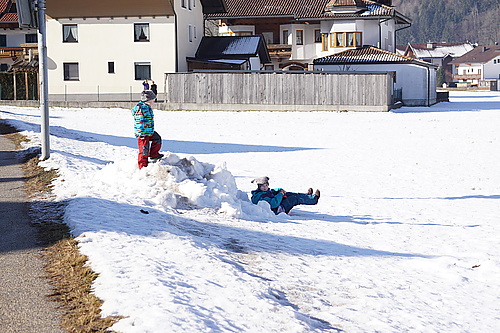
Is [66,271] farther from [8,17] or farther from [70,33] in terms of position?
[8,17]

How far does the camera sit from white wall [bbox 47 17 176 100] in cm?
4600

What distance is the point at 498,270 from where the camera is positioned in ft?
25.8

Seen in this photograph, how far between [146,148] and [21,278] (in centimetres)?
470

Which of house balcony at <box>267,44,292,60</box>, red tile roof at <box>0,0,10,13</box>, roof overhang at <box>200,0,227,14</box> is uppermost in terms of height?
red tile roof at <box>0,0,10,13</box>

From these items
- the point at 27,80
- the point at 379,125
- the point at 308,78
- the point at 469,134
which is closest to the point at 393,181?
the point at 469,134

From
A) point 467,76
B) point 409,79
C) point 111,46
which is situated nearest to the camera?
point 111,46

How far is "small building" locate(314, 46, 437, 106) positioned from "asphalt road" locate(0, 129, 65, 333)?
140 feet

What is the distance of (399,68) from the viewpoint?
163 feet

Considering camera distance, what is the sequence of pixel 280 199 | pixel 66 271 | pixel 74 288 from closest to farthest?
1. pixel 74 288
2. pixel 66 271
3. pixel 280 199

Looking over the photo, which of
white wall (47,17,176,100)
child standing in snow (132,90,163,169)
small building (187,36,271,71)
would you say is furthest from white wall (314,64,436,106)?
child standing in snow (132,90,163,169)

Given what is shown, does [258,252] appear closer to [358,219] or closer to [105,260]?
[105,260]

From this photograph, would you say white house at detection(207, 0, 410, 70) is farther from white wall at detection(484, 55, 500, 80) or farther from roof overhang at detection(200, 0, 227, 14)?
white wall at detection(484, 55, 500, 80)

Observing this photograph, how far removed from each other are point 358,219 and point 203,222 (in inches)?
122

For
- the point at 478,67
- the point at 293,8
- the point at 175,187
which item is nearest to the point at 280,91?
the point at 293,8
